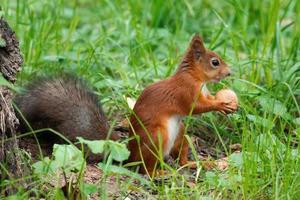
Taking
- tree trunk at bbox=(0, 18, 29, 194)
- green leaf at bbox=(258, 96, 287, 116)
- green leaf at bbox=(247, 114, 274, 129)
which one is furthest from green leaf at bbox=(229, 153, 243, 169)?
tree trunk at bbox=(0, 18, 29, 194)

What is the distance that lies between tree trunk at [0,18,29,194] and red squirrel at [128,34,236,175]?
1.84 feet

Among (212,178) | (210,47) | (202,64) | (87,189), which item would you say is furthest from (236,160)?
(210,47)

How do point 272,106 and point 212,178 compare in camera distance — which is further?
point 272,106

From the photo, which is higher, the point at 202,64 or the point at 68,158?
the point at 202,64

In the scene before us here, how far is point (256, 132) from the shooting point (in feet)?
12.5

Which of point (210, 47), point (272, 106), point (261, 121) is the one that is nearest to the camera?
point (261, 121)

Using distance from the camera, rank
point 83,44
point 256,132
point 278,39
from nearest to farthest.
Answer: point 256,132, point 278,39, point 83,44

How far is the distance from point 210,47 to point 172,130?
1.07m

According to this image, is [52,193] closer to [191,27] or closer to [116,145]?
[116,145]

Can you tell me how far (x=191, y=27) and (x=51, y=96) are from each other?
223 centimetres

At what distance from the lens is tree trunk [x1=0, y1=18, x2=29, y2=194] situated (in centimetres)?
327

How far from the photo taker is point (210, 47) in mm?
4871

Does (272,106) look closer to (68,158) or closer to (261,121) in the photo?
(261,121)

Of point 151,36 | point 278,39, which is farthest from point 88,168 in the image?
point 151,36
